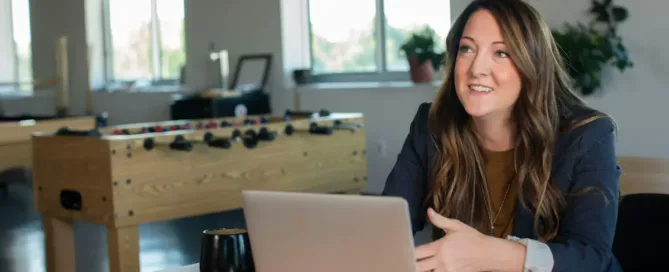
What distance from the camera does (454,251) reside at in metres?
1.34

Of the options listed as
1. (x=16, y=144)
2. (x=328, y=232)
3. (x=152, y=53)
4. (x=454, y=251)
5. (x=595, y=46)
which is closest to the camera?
(x=328, y=232)

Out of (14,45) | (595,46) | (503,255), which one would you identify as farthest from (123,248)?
(14,45)

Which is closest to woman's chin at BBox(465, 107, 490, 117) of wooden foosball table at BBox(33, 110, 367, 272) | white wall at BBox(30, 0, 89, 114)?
wooden foosball table at BBox(33, 110, 367, 272)

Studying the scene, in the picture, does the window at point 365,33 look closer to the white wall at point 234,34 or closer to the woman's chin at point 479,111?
the white wall at point 234,34

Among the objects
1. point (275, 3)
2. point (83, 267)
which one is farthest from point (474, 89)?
point (275, 3)

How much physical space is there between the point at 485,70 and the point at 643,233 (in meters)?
0.42

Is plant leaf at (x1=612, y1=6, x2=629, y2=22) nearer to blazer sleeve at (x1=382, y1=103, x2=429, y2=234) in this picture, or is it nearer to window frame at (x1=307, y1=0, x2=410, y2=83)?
window frame at (x1=307, y1=0, x2=410, y2=83)

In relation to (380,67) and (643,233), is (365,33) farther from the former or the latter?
(643,233)

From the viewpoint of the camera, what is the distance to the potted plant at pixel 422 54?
5410mm

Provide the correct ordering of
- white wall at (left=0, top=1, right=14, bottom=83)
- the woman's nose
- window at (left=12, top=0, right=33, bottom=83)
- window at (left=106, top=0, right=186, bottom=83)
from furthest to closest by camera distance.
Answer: white wall at (left=0, top=1, right=14, bottom=83)
window at (left=12, top=0, right=33, bottom=83)
window at (left=106, top=0, right=186, bottom=83)
the woman's nose

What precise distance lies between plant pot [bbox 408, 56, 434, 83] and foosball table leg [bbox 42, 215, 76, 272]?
261 cm

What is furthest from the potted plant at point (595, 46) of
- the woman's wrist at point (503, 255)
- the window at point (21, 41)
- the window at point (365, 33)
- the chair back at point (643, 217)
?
the window at point (21, 41)

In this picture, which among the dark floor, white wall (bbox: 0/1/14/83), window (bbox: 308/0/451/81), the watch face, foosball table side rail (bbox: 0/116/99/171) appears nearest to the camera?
the dark floor

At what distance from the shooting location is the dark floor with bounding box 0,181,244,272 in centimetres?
436
